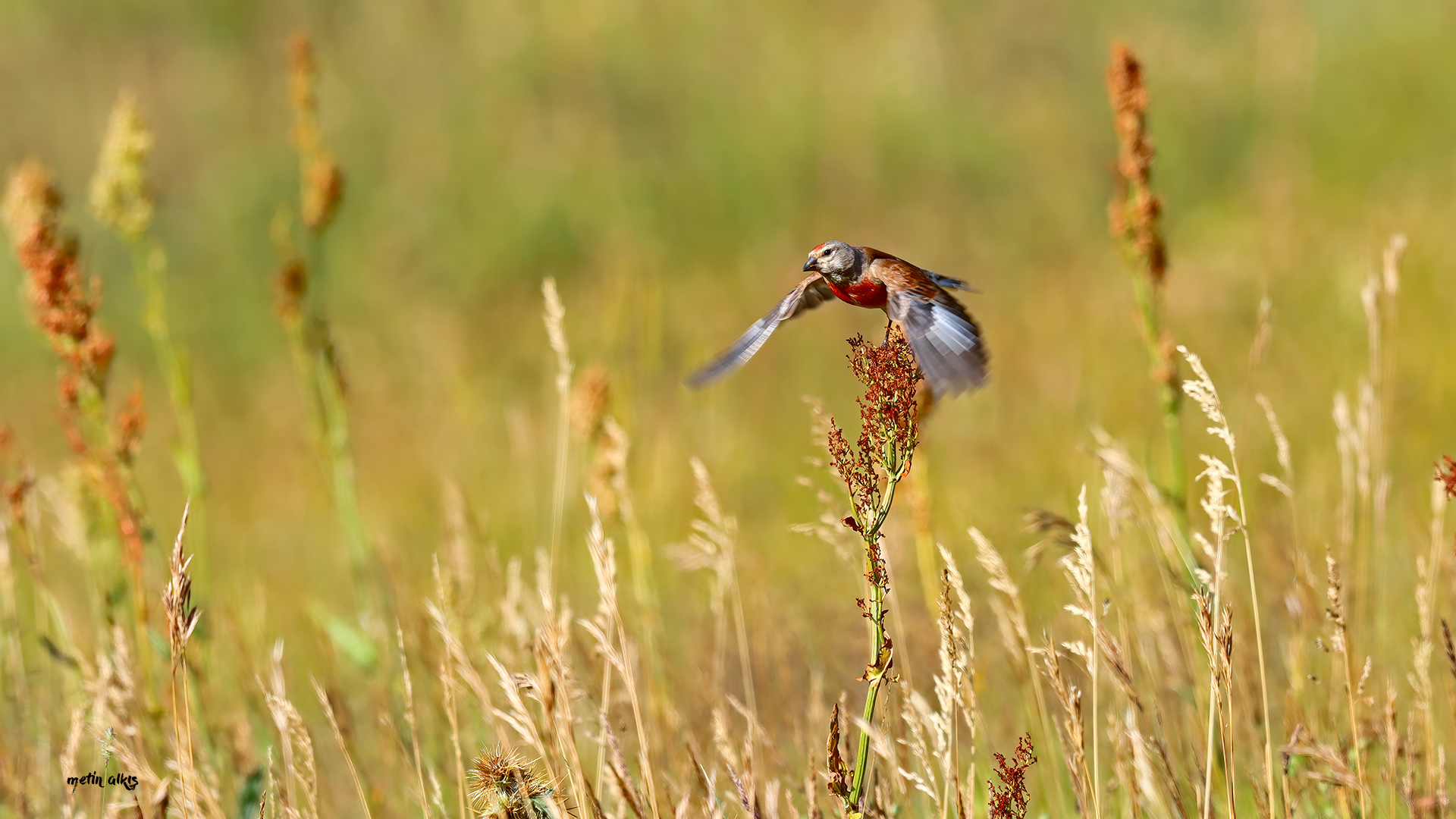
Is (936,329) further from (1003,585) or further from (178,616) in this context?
(178,616)

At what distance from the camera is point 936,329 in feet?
4.78

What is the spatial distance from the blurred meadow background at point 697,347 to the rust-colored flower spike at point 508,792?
0.42 feet

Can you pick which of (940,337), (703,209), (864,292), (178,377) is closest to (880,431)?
(940,337)

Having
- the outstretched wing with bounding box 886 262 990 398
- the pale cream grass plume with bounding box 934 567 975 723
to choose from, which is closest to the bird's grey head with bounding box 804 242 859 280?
the outstretched wing with bounding box 886 262 990 398

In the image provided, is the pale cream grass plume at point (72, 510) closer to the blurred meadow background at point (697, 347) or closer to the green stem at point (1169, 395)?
the blurred meadow background at point (697, 347)

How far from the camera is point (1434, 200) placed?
6.13m

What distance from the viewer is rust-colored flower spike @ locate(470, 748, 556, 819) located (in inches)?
60.4

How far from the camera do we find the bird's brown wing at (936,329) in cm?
135

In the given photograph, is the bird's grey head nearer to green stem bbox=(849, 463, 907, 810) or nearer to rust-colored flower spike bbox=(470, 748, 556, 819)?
green stem bbox=(849, 463, 907, 810)

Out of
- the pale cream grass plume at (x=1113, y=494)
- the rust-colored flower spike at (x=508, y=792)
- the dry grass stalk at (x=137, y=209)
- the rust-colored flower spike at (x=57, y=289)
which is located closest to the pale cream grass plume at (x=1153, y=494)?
the pale cream grass plume at (x=1113, y=494)

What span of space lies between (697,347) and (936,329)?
2.12 meters

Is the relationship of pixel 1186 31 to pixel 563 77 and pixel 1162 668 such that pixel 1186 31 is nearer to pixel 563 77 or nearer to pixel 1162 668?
pixel 563 77

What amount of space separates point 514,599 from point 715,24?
23.8 ft

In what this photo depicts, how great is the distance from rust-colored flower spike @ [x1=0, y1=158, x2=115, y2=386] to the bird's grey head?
1418 mm
